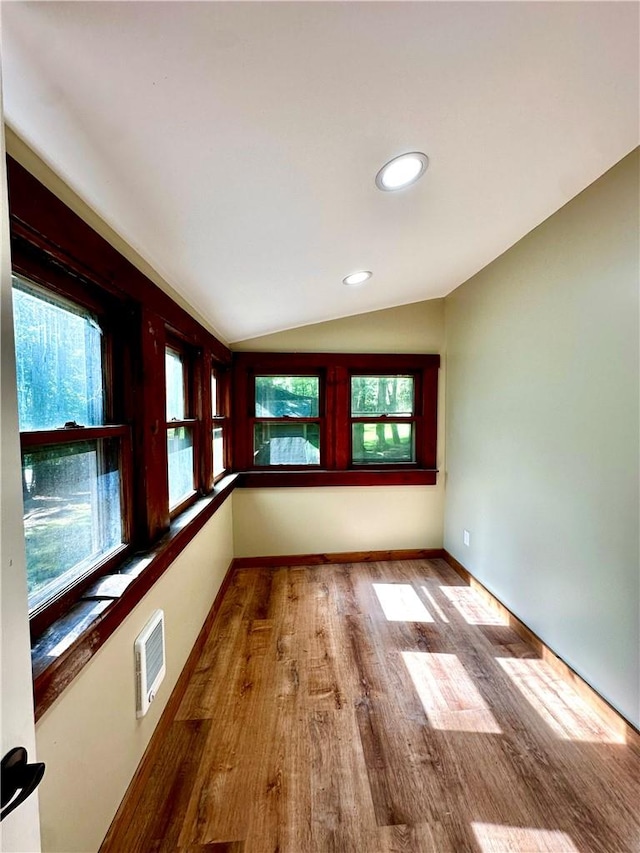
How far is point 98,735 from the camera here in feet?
3.30

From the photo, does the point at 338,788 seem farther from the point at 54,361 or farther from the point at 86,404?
the point at 54,361

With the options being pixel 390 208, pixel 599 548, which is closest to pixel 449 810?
pixel 599 548

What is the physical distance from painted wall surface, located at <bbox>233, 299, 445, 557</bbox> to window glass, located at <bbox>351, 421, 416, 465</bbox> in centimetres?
26

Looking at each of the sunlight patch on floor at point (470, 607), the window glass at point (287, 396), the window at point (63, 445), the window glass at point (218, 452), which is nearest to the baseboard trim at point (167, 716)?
the window at point (63, 445)

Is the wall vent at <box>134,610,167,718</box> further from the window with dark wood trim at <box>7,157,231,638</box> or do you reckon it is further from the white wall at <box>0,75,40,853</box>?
the white wall at <box>0,75,40,853</box>

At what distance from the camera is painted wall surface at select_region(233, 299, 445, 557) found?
303 cm

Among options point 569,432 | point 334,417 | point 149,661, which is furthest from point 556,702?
point 334,417

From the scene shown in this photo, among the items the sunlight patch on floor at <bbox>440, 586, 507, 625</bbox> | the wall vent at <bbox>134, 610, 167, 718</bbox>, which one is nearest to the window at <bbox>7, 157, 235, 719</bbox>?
the wall vent at <bbox>134, 610, 167, 718</bbox>

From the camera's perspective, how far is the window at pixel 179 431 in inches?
69.9

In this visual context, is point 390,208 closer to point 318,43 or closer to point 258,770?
point 318,43

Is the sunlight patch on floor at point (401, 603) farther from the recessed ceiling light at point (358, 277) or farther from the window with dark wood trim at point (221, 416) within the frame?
the recessed ceiling light at point (358, 277)

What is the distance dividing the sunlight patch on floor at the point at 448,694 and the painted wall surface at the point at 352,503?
1.28m

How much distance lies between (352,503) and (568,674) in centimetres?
178

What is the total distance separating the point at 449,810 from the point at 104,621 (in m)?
1.31
